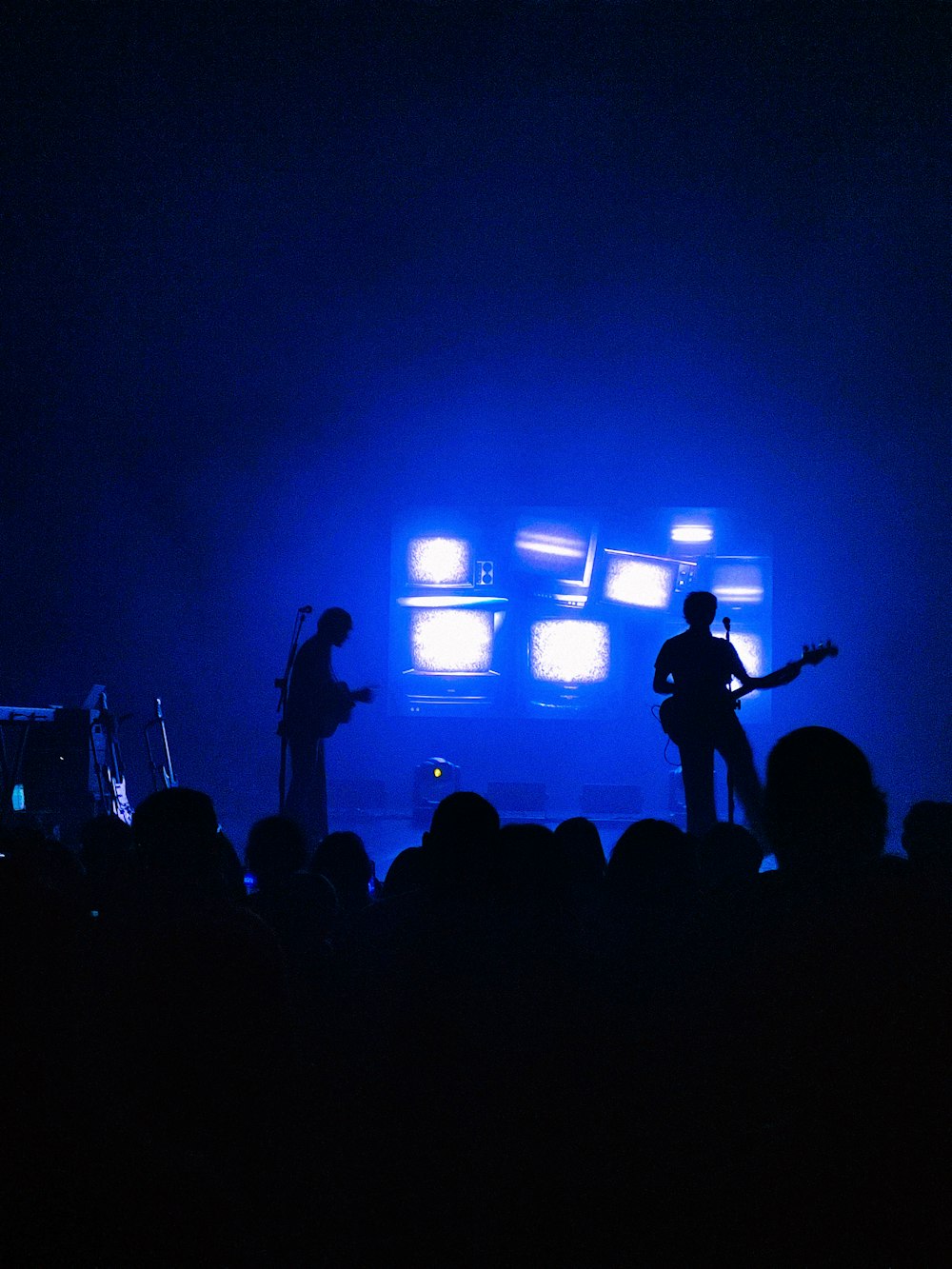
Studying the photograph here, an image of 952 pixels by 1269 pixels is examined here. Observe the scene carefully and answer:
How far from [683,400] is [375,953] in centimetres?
847

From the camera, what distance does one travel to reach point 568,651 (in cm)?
923

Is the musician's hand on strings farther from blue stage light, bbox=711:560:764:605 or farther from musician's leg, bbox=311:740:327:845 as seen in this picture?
blue stage light, bbox=711:560:764:605

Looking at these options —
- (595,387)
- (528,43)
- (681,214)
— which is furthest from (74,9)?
(595,387)

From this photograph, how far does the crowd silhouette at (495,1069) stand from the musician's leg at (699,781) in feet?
9.12

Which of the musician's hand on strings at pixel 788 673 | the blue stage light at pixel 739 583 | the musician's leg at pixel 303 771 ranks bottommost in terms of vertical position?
the musician's leg at pixel 303 771

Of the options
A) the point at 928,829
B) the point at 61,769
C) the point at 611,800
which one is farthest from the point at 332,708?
the point at 611,800

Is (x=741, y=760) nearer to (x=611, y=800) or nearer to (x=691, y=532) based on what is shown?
(x=611, y=800)

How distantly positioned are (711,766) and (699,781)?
10 centimetres

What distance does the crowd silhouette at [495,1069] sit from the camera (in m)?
1.09

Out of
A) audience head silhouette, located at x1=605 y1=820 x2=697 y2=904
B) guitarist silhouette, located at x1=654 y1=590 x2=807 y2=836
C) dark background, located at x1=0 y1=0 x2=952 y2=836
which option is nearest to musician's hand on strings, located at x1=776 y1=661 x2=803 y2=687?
guitarist silhouette, located at x1=654 y1=590 x2=807 y2=836

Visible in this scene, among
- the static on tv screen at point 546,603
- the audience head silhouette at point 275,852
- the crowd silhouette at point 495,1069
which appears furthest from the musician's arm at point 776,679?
the static on tv screen at point 546,603

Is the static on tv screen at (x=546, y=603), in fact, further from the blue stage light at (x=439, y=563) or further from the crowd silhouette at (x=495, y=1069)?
the crowd silhouette at (x=495, y=1069)

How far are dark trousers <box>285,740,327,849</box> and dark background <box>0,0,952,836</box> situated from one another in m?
2.74

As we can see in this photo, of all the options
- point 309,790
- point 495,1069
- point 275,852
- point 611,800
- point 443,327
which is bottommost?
point 495,1069
